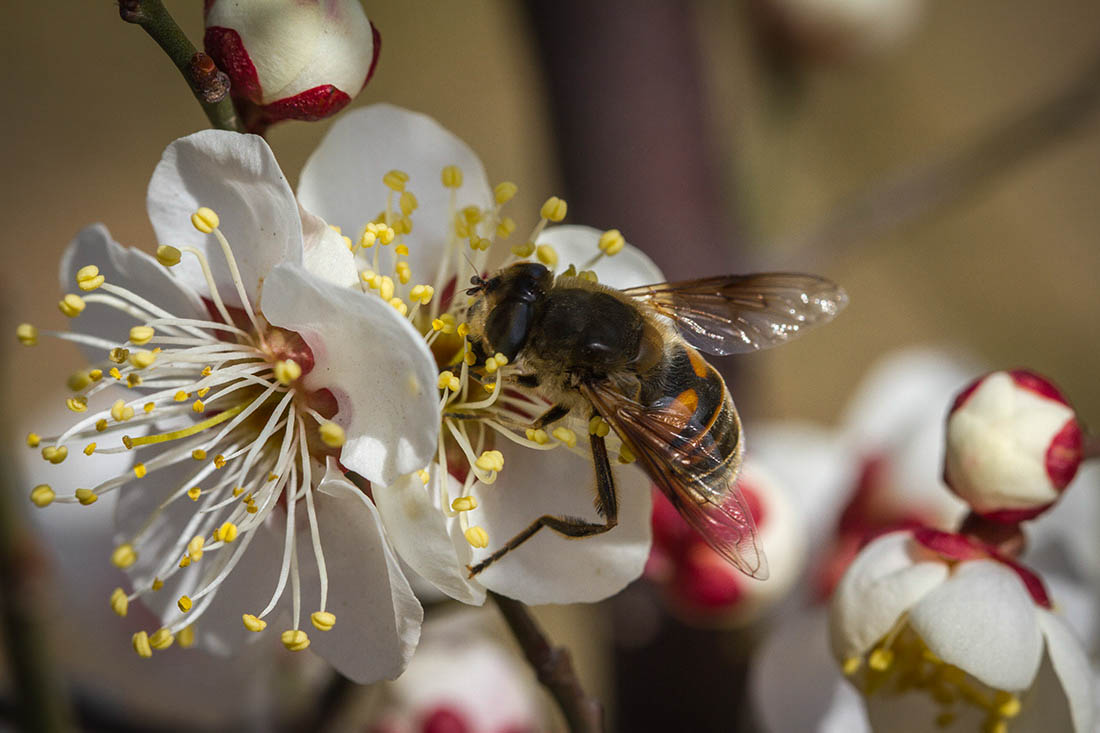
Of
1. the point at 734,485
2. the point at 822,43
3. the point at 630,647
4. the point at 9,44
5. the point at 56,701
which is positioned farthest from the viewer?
the point at 9,44

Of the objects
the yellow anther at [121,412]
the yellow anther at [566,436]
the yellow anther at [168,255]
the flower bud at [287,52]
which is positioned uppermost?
the flower bud at [287,52]

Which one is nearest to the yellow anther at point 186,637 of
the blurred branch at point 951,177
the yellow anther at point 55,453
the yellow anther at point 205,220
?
the yellow anther at point 55,453

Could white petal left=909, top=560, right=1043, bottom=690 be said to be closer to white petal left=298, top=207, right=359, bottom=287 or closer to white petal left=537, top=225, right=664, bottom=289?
white petal left=537, top=225, right=664, bottom=289

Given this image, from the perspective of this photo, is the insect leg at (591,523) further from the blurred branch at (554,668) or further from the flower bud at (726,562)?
the flower bud at (726,562)

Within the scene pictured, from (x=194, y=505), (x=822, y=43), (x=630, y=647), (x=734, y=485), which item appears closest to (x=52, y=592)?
(x=194, y=505)

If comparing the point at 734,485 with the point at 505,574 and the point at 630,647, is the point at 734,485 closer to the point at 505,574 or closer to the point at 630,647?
the point at 505,574

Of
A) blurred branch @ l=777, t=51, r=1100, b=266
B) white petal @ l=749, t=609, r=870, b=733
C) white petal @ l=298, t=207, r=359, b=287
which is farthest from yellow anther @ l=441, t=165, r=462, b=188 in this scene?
blurred branch @ l=777, t=51, r=1100, b=266
